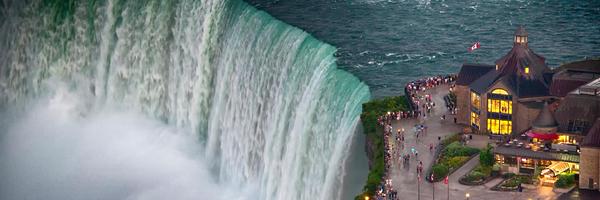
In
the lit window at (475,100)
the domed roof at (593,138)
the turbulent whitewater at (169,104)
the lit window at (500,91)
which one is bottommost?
the turbulent whitewater at (169,104)

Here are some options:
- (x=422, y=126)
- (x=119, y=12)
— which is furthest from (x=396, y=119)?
(x=119, y=12)

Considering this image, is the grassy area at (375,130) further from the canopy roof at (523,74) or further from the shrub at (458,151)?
the canopy roof at (523,74)

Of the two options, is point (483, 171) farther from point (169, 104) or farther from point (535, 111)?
point (169, 104)

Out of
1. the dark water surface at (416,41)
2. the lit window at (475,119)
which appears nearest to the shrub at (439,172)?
the lit window at (475,119)

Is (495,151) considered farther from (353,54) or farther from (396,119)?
(353,54)

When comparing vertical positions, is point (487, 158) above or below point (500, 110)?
below

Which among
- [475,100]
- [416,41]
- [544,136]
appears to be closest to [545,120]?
[544,136]

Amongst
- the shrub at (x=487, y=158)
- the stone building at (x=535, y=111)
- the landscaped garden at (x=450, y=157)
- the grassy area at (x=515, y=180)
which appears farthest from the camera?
the shrub at (x=487, y=158)

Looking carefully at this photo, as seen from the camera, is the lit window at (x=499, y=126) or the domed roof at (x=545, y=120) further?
the lit window at (x=499, y=126)
